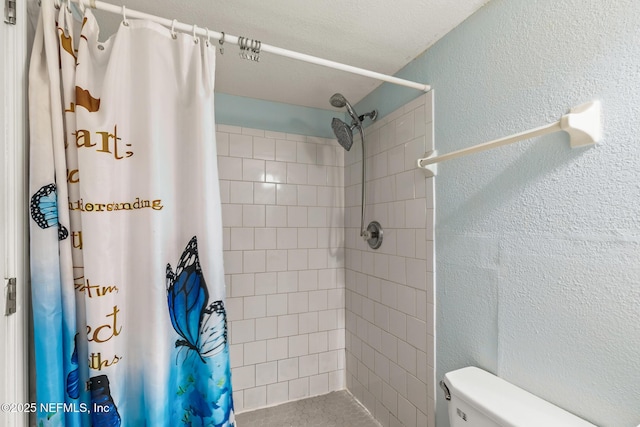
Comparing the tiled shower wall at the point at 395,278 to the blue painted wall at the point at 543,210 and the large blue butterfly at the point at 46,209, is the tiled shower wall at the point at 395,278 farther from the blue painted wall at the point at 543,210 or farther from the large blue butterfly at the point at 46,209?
the large blue butterfly at the point at 46,209

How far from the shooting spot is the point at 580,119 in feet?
2.40

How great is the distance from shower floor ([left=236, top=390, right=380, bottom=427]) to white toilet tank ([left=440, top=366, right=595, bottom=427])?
912 mm

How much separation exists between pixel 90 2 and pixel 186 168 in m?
0.50

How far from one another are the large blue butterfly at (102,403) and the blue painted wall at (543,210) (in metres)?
1.15

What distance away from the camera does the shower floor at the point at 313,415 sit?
1.66 m

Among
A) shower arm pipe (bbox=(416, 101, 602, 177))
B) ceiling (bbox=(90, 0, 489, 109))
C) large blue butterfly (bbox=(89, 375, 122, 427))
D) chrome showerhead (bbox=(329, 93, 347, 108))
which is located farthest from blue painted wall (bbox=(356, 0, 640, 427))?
large blue butterfly (bbox=(89, 375, 122, 427))

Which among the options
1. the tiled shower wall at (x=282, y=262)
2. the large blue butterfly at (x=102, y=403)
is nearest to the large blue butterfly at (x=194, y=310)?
the large blue butterfly at (x=102, y=403)

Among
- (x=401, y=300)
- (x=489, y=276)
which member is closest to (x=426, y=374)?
(x=401, y=300)

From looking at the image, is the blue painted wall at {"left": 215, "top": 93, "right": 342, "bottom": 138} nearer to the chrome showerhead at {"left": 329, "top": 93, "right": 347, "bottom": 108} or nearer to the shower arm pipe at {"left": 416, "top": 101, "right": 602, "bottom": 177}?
the chrome showerhead at {"left": 329, "top": 93, "right": 347, "bottom": 108}

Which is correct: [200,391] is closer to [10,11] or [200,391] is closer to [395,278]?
[395,278]

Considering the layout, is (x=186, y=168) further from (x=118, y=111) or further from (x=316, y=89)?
(x=316, y=89)

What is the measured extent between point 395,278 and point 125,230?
3.91 ft

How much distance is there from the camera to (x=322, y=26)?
1166 millimetres

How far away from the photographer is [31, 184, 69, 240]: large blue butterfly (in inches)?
30.1
